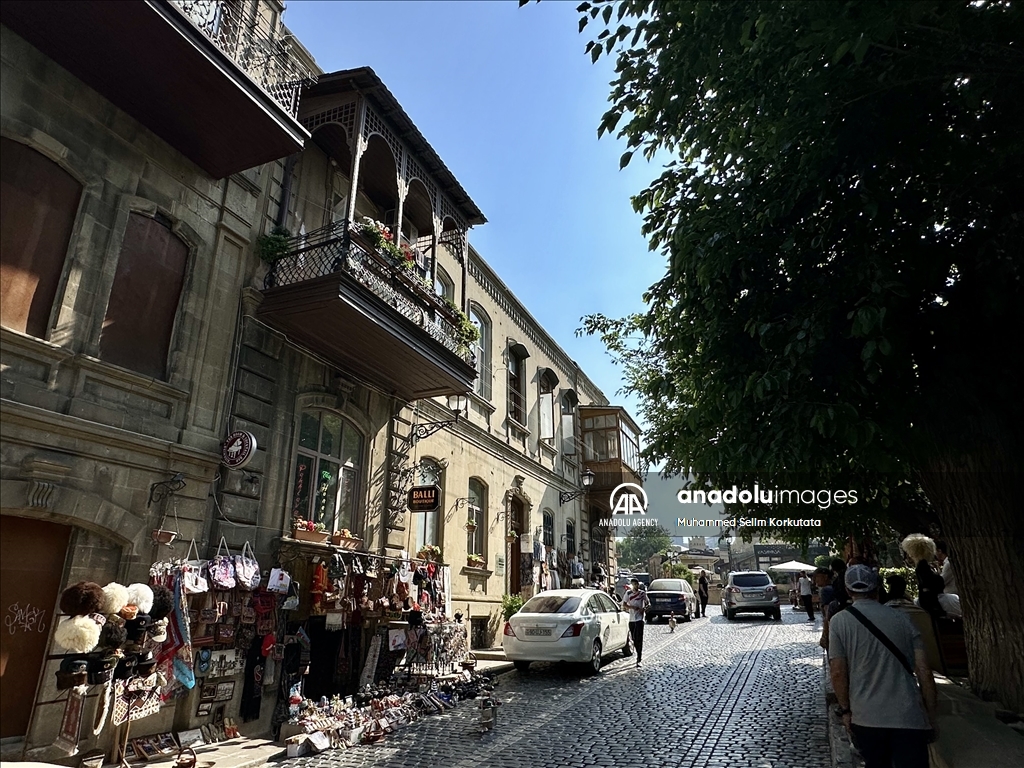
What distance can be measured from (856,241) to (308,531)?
8336mm

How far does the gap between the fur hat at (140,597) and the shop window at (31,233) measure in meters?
2.94

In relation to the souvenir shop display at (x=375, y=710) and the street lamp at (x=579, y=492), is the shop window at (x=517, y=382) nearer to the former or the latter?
the street lamp at (x=579, y=492)

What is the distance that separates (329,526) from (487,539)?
636cm

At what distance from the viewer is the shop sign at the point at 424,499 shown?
12.3m

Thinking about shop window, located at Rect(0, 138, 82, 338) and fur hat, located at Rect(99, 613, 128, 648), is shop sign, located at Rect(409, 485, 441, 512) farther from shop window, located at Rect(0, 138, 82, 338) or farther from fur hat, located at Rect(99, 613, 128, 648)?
shop window, located at Rect(0, 138, 82, 338)

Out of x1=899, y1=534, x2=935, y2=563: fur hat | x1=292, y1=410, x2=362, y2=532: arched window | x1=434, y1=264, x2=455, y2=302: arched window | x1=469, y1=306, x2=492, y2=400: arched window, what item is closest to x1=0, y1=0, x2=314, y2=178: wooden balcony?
x1=292, y1=410, x2=362, y2=532: arched window

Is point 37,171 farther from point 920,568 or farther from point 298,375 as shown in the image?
point 920,568

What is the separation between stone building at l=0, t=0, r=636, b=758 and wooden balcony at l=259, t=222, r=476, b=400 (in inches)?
1.8

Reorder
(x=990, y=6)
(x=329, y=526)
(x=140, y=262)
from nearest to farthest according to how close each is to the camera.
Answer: (x=990, y=6) < (x=140, y=262) < (x=329, y=526)

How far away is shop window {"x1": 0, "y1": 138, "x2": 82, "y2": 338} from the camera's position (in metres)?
6.71

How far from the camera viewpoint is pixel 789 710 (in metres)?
9.09

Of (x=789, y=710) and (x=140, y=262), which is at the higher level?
(x=140, y=262)

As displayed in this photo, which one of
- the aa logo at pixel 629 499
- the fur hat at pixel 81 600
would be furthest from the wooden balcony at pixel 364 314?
the aa logo at pixel 629 499

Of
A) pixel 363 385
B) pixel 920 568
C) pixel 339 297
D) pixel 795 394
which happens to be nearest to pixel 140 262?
pixel 339 297
